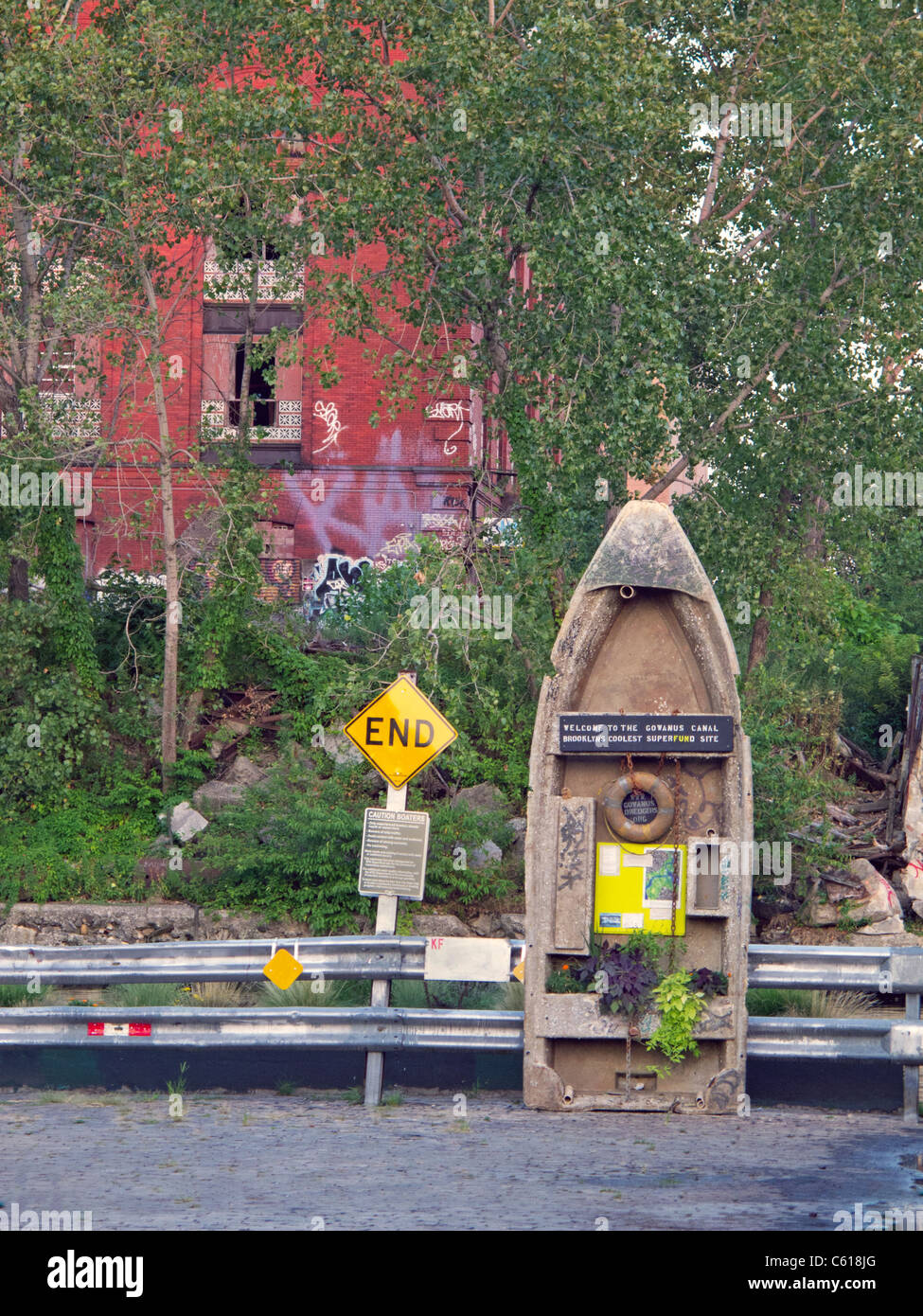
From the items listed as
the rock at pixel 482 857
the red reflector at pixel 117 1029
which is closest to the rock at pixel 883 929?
the rock at pixel 482 857

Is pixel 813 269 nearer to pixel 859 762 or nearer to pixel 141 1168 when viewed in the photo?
pixel 859 762

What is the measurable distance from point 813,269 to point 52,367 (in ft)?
36.0

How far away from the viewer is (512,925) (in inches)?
730

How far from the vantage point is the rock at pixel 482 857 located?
1858 centimetres

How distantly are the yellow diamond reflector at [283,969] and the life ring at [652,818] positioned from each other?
2.39 meters

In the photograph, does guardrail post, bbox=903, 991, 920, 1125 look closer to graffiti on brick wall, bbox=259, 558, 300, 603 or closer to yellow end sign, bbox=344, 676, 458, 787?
yellow end sign, bbox=344, 676, 458, 787

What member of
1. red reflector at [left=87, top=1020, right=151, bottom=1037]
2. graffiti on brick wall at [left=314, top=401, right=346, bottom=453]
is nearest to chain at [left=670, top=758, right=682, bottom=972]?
red reflector at [left=87, top=1020, right=151, bottom=1037]

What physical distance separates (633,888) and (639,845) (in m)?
0.30

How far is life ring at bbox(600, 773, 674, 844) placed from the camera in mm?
10117

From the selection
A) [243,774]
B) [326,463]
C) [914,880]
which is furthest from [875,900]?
[326,463]

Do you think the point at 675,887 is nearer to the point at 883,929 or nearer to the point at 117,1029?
the point at 117,1029

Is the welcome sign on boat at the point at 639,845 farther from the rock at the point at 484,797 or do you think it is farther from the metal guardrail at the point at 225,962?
the rock at the point at 484,797

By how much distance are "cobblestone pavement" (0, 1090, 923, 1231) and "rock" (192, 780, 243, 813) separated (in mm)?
10756

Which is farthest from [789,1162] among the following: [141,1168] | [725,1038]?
[141,1168]
